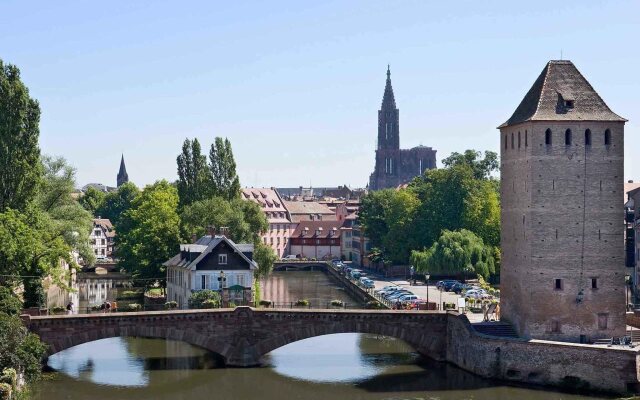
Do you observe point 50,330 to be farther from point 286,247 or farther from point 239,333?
point 286,247

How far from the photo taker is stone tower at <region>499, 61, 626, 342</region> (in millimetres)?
62344

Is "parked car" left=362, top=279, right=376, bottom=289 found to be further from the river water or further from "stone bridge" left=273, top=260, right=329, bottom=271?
"stone bridge" left=273, top=260, right=329, bottom=271

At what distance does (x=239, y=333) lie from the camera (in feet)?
212

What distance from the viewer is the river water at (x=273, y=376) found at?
58.4 meters

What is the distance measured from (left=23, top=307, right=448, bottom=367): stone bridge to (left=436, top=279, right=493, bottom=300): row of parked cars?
22.2m

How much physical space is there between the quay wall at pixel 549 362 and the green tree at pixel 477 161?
226ft

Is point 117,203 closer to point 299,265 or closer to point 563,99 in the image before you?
point 299,265

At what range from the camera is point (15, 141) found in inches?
2857

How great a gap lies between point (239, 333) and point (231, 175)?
47942mm

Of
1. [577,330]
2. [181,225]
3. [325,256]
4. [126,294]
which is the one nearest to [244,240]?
[181,225]

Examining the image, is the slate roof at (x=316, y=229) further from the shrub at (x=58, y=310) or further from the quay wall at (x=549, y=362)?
the quay wall at (x=549, y=362)

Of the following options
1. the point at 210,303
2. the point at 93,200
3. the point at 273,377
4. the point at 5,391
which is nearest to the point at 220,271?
the point at 210,303

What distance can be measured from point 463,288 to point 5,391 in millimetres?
55104

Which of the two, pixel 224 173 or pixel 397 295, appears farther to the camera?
Answer: pixel 224 173
